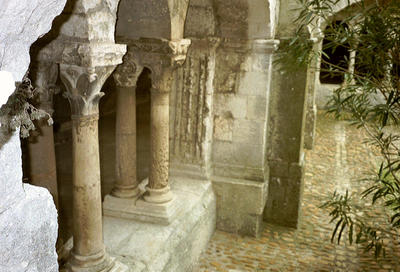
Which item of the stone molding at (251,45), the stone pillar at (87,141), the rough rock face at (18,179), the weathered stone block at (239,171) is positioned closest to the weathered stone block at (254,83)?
the stone molding at (251,45)

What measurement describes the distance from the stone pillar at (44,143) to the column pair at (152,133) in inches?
34.6

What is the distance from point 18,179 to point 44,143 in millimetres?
2064

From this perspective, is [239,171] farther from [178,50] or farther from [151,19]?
[151,19]

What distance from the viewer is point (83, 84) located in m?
2.45

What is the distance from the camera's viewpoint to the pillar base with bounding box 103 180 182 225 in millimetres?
3664

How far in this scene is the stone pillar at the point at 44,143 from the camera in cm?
261

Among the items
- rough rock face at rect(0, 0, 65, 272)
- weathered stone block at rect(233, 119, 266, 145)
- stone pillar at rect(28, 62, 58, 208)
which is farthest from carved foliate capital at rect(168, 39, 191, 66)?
rough rock face at rect(0, 0, 65, 272)

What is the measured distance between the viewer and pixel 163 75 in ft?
11.8

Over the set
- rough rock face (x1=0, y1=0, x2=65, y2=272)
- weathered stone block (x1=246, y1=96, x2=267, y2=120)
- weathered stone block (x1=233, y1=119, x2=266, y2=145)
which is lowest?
weathered stone block (x1=233, y1=119, x2=266, y2=145)

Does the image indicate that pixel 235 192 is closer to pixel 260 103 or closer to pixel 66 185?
pixel 260 103

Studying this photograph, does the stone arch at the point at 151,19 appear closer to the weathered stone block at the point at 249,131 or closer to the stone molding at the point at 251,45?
the stone molding at the point at 251,45

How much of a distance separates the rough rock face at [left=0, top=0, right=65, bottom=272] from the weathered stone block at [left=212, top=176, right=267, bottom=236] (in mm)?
3769

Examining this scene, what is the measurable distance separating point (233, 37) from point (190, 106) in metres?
0.89

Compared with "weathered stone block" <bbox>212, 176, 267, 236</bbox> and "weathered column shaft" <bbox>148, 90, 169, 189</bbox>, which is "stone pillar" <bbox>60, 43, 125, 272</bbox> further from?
"weathered stone block" <bbox>212, 176, 267, 236</bbox>
